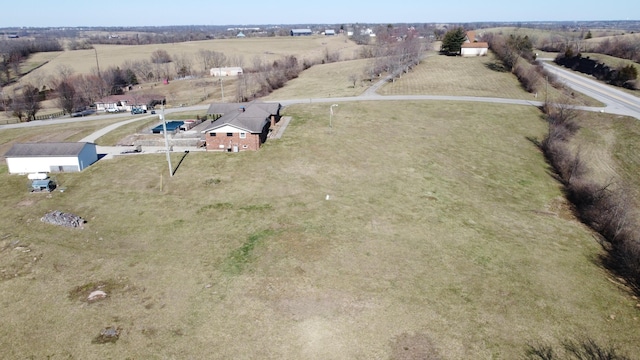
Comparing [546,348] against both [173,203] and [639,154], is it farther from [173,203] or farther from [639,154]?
[639,154]

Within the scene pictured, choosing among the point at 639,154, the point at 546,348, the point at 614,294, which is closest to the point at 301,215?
the point at 546,348

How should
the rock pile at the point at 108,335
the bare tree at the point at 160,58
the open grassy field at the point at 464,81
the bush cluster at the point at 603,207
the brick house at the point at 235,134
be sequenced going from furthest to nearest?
1. the bare tree at the point at 160,58
2. the open grassy field at the point at 464,81
3. the brick house at the point at 235,134
4. the bush cluster at the point at 603,207
5. the rock pile at the point at 108,335

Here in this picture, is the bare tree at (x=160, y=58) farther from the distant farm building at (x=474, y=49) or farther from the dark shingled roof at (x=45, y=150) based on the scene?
the dark shingled roof at (x=45, y=150)

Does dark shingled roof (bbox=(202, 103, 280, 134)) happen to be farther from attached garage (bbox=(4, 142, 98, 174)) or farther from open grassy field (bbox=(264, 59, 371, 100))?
open grassy field (bbox=(264, 59, 371, 100))

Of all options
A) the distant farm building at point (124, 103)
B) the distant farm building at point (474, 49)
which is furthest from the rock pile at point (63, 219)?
the distant farm building at point (474, 49)

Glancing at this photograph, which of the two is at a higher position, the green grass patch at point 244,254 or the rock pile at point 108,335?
the green grass patch at point 244,254

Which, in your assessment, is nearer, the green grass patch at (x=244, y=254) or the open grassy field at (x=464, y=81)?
the green grass patch at (x=244, y=254)

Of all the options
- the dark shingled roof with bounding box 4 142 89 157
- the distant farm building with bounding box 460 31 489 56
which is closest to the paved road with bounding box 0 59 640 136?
the dark shingled roof with bounding box 4 142 89 157
